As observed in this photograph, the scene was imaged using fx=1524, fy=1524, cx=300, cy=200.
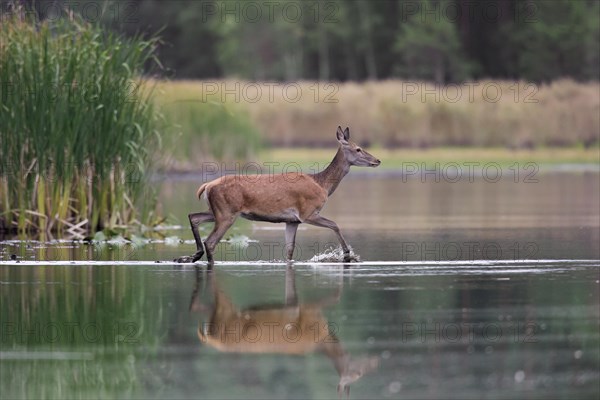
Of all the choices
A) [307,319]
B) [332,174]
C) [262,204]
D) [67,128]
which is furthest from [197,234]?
[307,319]

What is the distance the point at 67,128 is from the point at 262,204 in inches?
158

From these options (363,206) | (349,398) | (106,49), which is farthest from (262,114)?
(349,398)

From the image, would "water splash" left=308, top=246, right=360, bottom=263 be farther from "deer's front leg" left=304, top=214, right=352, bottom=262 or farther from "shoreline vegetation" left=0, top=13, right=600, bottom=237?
"shoreline vegetation" left=0, top=13, right=600, bottom=237

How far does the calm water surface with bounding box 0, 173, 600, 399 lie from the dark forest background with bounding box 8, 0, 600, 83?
43008mm

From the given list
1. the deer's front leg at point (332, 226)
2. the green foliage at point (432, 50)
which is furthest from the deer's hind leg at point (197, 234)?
the green foliage at point (432, 50)

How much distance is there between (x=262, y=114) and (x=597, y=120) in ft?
31.7

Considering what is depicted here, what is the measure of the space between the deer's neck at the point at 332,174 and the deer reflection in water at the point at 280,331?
135 inches

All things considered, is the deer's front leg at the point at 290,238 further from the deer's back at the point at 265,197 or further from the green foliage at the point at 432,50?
the green foliage at the point at 432,50

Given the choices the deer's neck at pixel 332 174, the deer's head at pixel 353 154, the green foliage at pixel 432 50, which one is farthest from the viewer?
the green foliage at pixel 432 50

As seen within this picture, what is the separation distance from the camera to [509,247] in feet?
53.9

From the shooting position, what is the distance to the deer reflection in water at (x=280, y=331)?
877 centimetres

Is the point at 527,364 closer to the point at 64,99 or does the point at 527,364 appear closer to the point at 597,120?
the point at 64,99

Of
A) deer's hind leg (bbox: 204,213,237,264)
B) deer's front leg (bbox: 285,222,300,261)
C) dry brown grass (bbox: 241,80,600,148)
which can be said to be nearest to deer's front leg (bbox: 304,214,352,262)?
deer's front leg (bbox: 285,222,300,261)

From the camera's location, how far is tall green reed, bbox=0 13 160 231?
17.8 metres
